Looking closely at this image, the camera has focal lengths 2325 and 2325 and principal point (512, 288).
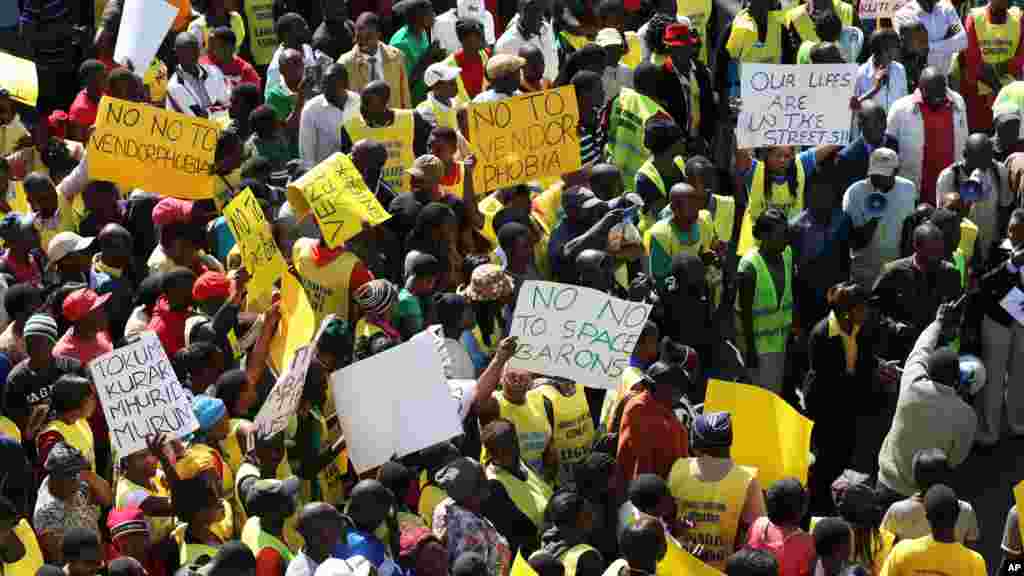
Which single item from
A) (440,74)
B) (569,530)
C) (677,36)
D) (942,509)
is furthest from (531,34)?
(942,509)

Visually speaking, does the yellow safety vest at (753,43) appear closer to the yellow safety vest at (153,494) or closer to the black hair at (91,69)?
the black hair at (91,69)

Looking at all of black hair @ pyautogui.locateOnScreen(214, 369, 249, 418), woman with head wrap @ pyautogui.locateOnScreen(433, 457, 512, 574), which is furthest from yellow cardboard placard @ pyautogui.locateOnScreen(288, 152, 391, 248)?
woman with head wrap @ pyautogui.locateOnScreen(433, 457, 512, 574)

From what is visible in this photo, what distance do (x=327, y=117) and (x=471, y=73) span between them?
1.66 meters

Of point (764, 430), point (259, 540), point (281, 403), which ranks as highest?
point (281, 403)

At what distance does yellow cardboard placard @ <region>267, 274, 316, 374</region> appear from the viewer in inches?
458

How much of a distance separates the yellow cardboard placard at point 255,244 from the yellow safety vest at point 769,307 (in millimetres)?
2889

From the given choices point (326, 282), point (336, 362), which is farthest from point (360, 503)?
point (326, 282)

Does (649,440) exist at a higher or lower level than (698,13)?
higher

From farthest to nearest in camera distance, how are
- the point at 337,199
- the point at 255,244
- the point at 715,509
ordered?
the point at 337,199 < the point at 255,244 < the point at 715,509

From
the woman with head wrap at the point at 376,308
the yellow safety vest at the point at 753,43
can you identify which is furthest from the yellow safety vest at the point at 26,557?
the yellow safety vest at the point at 753,43

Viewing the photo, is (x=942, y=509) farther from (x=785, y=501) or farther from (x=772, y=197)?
(x=772, y=197)

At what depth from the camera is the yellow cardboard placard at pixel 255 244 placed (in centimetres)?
1232

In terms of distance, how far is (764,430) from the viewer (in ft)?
37.7

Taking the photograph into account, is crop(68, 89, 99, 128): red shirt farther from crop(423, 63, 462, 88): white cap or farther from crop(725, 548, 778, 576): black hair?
crop(725, 548, 778, 576): black hair
